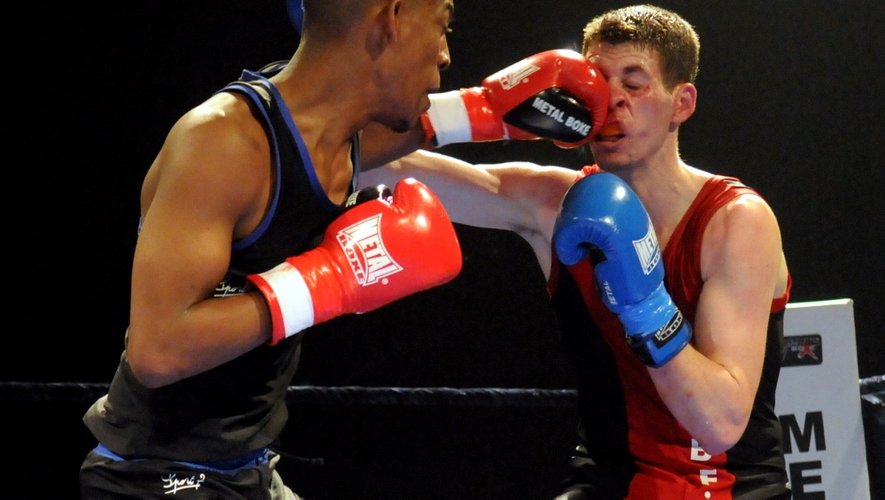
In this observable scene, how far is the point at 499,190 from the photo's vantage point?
6.56ft

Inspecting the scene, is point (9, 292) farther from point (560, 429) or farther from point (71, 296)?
point (560, 429)

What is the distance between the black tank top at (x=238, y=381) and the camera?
4.50 feet

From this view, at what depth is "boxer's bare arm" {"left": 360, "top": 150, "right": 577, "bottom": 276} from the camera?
1.97 meters

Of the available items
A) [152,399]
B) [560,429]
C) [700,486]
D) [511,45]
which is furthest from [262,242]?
[560,429]

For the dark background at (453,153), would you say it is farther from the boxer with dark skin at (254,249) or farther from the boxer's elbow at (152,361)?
the boxer's elbow at (152,361)

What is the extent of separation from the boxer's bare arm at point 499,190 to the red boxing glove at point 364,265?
0.52 meters

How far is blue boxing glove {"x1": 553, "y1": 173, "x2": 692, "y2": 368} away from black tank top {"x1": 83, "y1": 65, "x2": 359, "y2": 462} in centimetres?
40

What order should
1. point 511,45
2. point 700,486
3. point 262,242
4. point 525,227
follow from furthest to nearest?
point 511,45 < point 525,227 < point 700,486 < point 262,242

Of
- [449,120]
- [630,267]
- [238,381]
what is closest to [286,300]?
[238,381]

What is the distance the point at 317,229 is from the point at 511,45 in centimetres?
129

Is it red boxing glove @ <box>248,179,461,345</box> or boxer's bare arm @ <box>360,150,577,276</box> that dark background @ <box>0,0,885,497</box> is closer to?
boxer's bare arm @ <box>360,150,577,276</box>

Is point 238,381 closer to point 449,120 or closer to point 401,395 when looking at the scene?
point 449,120

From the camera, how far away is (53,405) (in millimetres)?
2740

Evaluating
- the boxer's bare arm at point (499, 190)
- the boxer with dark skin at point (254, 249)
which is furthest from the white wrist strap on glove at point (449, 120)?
the boxer with dark skin at point (254, 249)
